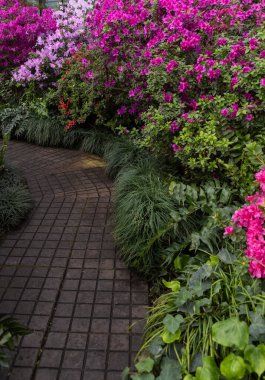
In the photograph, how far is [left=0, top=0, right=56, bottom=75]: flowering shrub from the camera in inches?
311

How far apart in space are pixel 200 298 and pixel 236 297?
0.23 metres

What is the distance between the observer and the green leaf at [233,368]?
6.34 ft

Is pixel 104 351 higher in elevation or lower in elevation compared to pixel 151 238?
lower

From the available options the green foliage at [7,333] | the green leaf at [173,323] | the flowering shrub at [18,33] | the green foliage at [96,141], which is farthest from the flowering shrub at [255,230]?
the flowering shrub at [18,33]

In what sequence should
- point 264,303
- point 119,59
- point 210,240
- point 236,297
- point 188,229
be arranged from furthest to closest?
point 119,59 → point 188,229 → point 210,240 → point 236,297 → point 264,303

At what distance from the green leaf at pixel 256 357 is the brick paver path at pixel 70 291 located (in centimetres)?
91

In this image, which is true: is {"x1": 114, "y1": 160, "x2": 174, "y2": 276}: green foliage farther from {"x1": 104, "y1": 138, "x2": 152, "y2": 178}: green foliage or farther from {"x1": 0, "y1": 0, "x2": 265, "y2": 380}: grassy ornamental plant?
{"x1": 104, "y1": 138, "x2": 152, "y2": 178}: green foliage

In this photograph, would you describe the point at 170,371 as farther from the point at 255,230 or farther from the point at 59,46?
the point at 59,46

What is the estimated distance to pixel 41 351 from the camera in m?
2.69

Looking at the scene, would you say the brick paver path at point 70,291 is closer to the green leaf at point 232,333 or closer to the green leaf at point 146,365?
the green leaf at point 146,365

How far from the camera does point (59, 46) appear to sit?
723 centimetres

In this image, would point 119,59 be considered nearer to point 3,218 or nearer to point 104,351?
point 3,218

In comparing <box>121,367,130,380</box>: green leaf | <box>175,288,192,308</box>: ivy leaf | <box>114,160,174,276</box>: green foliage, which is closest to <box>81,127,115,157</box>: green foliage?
<box>114,160,174,276</box>: green foliage

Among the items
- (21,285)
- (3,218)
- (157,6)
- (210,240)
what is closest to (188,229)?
(210,240)
